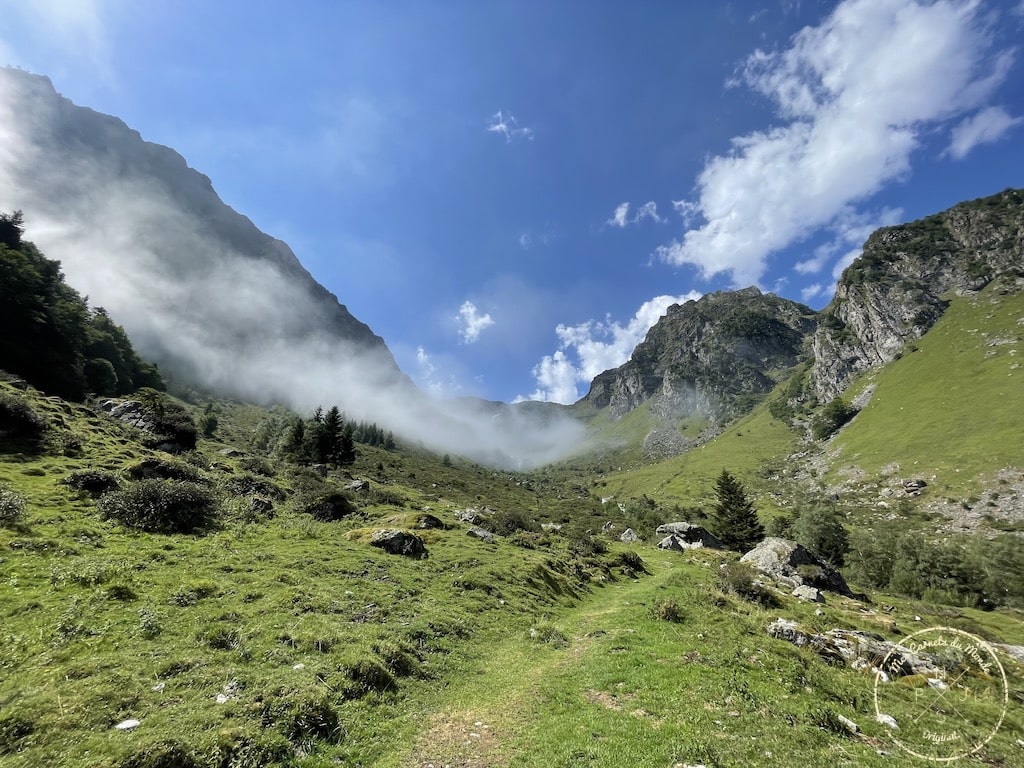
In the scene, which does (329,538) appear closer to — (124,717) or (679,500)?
(124,717)

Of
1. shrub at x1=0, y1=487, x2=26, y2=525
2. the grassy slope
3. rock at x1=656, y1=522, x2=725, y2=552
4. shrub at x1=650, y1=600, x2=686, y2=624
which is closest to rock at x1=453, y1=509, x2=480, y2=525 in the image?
shrub at x1=650, y1=600, x2=686, y2=624

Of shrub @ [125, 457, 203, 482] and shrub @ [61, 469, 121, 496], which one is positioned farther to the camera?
shrub @ [125, 457, 203, 482]

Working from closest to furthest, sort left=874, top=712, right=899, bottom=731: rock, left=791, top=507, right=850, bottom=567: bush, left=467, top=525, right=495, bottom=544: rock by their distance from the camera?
left=874, top=712, right=899, bottom=731: rock < left=467, top=525, right=495, bottom=544: rock < left=791, top=507, right=850, bottom=567: bush

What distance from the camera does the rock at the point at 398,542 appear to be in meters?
32.6

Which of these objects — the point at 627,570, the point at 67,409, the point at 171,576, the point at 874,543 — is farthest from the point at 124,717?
the point at 874,543

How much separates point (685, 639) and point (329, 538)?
86.3ft

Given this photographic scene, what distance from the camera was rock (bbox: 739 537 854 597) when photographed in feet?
150

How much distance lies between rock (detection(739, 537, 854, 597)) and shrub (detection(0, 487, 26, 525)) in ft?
200

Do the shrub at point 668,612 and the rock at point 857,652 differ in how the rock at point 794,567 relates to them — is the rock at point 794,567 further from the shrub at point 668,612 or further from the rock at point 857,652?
the shrub at point 668,612

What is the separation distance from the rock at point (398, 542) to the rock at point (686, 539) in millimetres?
51548

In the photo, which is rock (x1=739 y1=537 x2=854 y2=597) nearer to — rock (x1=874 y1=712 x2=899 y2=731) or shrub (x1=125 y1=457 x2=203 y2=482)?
rock (x1=874 y1=712 x2=899 y2=731)

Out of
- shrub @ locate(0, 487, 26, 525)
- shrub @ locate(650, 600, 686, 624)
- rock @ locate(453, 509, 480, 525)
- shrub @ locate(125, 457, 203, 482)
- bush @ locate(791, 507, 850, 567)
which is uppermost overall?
shrub @ locate(125, 457, 203, 482)

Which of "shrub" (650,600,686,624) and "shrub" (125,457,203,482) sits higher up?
"shrub" (125,457,203,482)

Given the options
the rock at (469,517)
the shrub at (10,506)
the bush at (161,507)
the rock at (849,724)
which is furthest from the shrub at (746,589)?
the shrub at (10,506)
